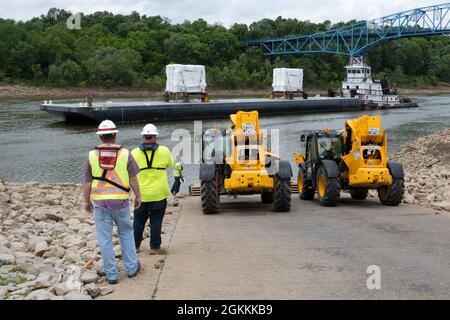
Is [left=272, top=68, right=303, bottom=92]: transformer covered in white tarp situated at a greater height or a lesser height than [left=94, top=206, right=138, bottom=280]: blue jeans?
greater

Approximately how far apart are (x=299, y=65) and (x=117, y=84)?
52514 mm

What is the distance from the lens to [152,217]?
347 inches

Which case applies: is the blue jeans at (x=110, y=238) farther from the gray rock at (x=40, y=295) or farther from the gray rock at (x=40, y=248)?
the gray rock at (x=40, y=248)

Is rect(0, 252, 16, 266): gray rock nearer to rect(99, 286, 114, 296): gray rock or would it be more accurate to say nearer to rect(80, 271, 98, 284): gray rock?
rect(80, 271, 98, 284): gray rock

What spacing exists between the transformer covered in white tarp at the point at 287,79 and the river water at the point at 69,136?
25.6 ft

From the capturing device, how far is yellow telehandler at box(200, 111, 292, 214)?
13617mm

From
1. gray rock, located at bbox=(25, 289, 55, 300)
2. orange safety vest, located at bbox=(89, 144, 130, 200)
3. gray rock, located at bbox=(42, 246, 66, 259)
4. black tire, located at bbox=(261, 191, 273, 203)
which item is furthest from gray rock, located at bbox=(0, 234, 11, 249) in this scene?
black tire, located at bbox=(261, 191, 273, 203)

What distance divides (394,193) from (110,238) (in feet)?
30.1

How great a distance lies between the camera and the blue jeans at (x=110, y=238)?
731 centimetres

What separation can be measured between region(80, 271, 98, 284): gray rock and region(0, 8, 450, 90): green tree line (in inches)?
3356

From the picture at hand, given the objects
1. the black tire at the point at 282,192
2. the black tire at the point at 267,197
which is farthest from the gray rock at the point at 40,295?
the black tire at the point at 267,197

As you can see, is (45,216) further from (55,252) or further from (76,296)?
(76,296)

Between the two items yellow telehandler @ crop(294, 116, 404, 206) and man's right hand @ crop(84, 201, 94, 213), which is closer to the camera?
man's right hand @ crop(84, 201, 94, 213)

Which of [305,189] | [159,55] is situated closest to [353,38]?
[159,55]
